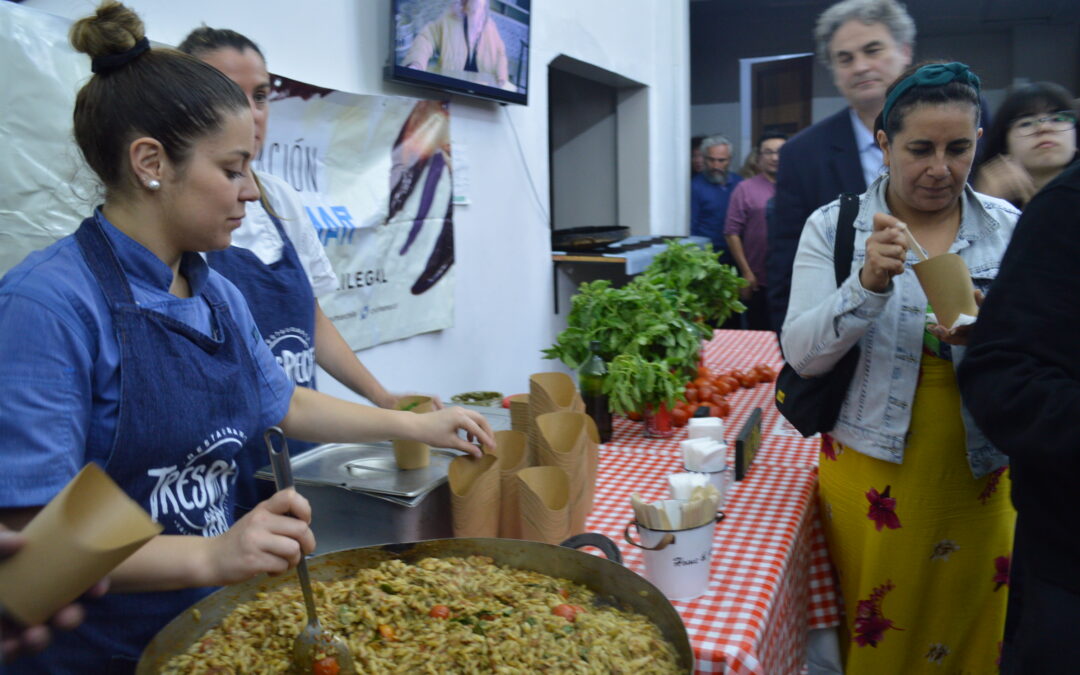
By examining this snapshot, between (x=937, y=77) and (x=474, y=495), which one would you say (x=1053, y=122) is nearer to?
(x=937, y=77)

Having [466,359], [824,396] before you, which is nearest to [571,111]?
[466,359]

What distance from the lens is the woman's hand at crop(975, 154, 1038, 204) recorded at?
2229mm

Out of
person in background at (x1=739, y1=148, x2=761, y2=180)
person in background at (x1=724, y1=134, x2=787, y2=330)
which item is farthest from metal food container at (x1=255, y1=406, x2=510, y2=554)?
person in background at (x1=739, y1=148, x2=761, y2=180)

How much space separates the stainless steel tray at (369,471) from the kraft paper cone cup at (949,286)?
97cm

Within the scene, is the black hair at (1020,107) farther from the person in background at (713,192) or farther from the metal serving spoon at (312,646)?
the person in background at (713,192)

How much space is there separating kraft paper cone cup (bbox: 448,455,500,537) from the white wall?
1.79 meters

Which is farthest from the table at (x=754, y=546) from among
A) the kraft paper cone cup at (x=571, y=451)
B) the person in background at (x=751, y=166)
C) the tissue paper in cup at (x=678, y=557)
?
the person in background at (x=751, y=166)

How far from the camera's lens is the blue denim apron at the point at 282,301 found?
1.84 meters

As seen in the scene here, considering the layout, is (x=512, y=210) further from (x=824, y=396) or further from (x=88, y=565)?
(x=88, y=565)

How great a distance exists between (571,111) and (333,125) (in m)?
4.27

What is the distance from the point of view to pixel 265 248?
1982 millimetres

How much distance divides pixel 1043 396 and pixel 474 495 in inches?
34.9

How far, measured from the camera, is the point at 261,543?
36.8 inches

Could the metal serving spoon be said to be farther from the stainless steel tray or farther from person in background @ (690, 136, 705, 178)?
person in background @ (690, 136, 705, 178)
